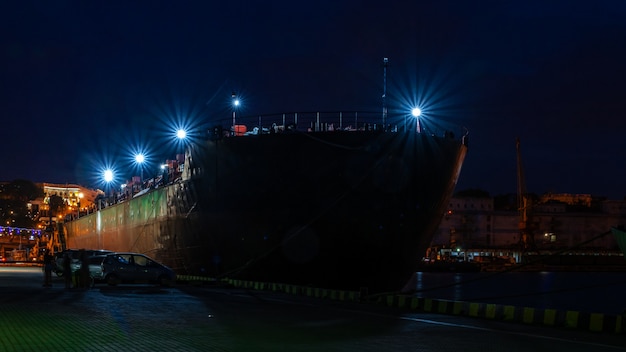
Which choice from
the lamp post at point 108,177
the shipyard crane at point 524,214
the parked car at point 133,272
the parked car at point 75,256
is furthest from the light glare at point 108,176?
the shipyard crane at point 524,214

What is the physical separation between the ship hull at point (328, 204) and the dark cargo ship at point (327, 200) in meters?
0.03

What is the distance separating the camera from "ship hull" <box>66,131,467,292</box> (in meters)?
24.3

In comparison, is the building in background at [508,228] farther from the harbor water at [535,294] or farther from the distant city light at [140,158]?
the distant city light at [140,158]

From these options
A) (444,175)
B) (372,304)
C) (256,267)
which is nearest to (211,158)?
(256,267)

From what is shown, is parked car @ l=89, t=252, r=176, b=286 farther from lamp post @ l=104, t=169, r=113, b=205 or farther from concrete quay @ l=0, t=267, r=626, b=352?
lamp post @ l=104, t=169, r=113, b=205

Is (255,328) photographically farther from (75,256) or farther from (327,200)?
(75,256)

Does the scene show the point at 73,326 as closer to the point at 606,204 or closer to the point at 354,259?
the point at 354,259

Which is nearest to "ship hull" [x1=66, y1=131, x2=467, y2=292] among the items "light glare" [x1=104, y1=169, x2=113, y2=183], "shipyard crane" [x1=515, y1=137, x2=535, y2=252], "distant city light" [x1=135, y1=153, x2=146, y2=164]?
"distant city light" [x1=135, y1=153, x2=146, y2=164]

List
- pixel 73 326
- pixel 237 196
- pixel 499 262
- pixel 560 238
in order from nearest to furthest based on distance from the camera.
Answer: pixel 73 326
pixel 237 196
pixel 499 262
pixel 560 238

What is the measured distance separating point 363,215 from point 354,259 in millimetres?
1508

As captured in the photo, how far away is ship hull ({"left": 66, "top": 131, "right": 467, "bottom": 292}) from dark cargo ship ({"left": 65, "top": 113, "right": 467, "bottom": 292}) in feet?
0.11

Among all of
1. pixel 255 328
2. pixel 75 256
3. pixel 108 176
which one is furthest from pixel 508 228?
pixel 255 328

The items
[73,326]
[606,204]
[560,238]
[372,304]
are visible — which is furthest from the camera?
[606,204]

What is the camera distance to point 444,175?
26.0m
